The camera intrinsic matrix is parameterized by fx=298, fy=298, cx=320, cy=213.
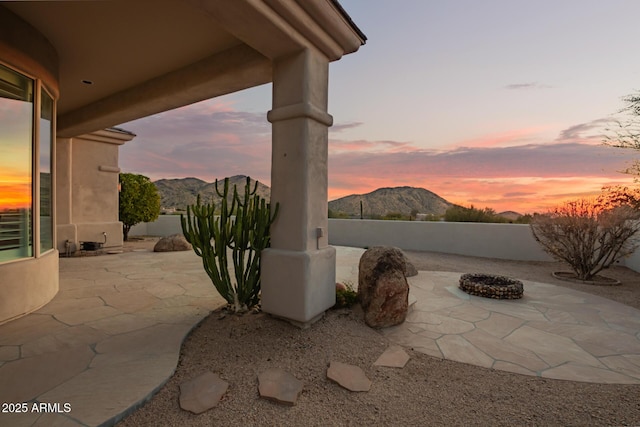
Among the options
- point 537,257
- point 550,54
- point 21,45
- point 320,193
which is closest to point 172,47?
point 21,45

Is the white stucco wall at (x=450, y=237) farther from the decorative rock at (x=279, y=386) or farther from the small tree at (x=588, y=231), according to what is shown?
the decorative rock at (x=279, y=386)

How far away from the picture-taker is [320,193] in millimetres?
3068

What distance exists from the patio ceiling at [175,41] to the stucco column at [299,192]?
0.29 metres

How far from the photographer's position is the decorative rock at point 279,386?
6.50 feet

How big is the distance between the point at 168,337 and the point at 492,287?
14.4ft

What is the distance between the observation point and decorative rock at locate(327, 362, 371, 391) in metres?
2.15

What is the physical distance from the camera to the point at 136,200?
10930 millimetres

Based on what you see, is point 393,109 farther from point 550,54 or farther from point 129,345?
point 129,345

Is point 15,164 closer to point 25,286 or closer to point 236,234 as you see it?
point 25,286

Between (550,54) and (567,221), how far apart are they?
3.38 metres

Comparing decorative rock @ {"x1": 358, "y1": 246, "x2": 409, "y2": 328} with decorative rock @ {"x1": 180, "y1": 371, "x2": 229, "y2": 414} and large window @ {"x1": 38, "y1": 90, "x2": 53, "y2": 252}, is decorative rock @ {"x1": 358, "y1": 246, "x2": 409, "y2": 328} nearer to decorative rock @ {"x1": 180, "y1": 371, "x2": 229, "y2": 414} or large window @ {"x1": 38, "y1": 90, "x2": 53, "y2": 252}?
decorative rock @ {"x1": 180, "y1": 371, "x2": 229, "y2": 414}

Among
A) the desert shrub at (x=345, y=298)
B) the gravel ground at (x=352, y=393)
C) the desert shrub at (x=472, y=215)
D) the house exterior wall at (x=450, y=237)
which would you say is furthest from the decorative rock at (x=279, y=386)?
the desert shrub at (x=472, y=215)

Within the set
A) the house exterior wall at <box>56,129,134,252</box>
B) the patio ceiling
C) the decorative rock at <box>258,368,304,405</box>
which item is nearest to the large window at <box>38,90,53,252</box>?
the patio ceiling

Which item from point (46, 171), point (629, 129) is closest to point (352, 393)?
point (46, 171)
